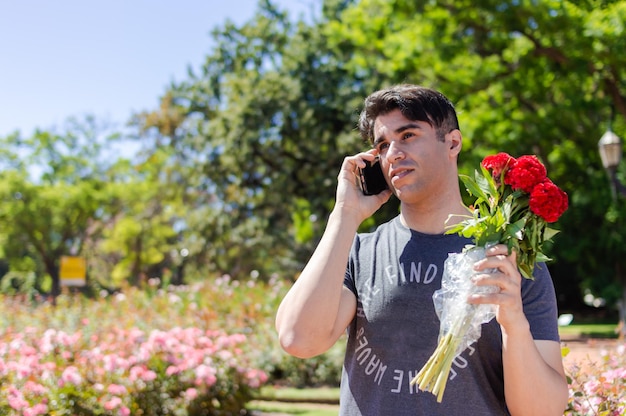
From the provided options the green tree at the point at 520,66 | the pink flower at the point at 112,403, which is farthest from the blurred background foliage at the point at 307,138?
the pink flower at the point at 112,403

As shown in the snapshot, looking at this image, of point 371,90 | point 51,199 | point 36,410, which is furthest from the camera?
point 51,199

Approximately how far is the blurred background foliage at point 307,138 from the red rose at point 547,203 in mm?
954

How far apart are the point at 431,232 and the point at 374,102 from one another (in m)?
0.46

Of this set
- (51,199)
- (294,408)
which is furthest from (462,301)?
(51,199)

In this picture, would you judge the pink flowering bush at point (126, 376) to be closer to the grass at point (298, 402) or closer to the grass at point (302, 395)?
the grass at point (298, 402)

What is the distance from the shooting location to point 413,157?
1956 millimetres

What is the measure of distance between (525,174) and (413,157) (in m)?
0.37

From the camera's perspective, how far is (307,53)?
900 inches

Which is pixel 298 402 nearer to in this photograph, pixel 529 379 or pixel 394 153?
pixel 394 153

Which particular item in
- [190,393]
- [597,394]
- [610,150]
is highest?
[610,150]

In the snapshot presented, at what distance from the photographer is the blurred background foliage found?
46.1 ft

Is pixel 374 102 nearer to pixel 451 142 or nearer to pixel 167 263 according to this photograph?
pixel 451 142

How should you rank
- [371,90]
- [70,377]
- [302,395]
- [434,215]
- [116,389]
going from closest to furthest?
[434,215], [70,377], [116,389], [302,395], [371,90]

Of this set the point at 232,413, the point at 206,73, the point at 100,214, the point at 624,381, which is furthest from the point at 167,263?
the point at 624,381
